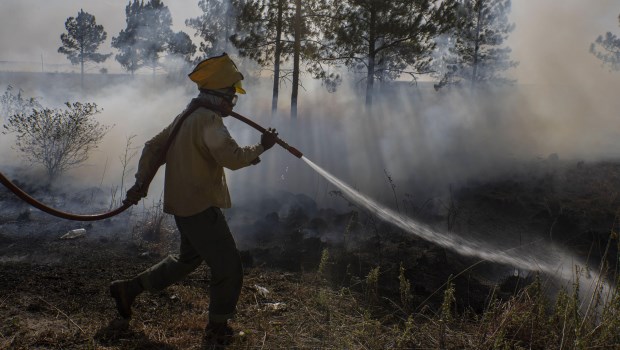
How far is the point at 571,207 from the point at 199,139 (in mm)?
7718

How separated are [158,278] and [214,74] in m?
1.45

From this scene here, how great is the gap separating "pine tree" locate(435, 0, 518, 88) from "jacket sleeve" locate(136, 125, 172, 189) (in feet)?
67.9

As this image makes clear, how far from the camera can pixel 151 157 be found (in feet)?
10.4

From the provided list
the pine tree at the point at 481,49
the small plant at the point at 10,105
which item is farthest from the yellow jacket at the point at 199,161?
the pine tree at the point at 481,49

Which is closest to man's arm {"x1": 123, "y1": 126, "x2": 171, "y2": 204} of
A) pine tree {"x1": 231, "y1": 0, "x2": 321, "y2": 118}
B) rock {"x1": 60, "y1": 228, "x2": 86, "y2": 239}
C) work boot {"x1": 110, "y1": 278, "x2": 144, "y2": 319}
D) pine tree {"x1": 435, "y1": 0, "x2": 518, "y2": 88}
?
work boot {"x1": 110, "y1": 278, "x2": 144, "y2": 319}

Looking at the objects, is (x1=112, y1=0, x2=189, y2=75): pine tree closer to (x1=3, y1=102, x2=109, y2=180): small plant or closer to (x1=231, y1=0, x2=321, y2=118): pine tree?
(x1=231, y1=0, x2=321, y2=118): pine tree

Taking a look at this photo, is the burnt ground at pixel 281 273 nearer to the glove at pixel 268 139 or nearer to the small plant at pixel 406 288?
the small plant at pixel 406 288

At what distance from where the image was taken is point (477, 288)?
4457 mm

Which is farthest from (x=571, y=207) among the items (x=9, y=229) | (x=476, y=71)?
(x=476, y=71)

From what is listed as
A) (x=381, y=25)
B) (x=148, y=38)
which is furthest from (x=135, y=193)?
(x=148, y=38)

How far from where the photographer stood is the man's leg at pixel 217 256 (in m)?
2.94

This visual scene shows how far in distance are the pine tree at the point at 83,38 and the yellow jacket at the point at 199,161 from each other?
42912 millimetres

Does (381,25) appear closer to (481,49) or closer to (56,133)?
(56,133)

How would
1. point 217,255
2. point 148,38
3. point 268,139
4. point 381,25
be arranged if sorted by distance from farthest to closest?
point 148,38 → point 381,25 → point 268,139 → point 217,255
